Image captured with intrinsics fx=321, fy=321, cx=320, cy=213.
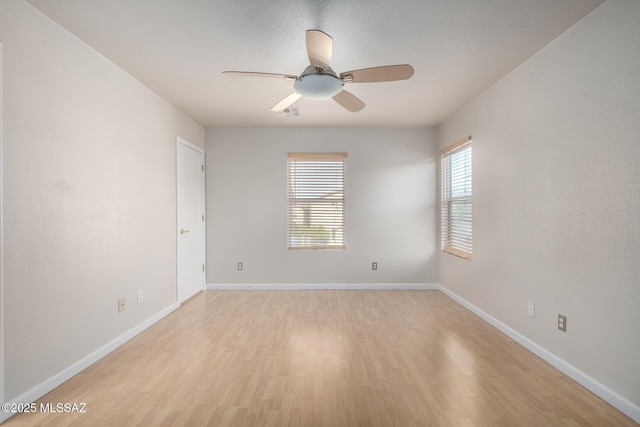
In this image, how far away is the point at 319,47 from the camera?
1.97 m

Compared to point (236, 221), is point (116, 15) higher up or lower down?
higher up

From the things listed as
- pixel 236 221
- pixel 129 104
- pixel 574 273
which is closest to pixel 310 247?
pixel 236 221

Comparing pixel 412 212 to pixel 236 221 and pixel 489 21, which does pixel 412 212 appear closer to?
pixel 236 221

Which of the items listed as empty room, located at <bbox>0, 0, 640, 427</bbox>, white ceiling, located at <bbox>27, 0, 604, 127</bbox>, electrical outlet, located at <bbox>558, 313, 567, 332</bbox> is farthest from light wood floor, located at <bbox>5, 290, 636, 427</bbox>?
white ceiling, located at <bbox>27, 0, 604, 127</bbox>

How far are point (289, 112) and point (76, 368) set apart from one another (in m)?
3.35

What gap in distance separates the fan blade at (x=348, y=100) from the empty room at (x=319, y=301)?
0.28 ft

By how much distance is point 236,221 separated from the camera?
4988mm

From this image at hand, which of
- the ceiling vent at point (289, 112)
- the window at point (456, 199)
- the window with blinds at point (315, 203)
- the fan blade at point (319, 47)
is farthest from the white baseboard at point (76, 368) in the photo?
the window at point (456, 199)

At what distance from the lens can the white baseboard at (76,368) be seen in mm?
1958

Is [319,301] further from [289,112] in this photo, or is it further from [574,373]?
[574,373]

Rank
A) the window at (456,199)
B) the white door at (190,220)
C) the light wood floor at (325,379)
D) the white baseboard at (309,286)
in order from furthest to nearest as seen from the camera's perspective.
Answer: the white baseboard at (309,286) → the white door at (190,220) → the window at (456,199) → the light wood floor at (325,379)

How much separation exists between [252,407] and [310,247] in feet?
10.3

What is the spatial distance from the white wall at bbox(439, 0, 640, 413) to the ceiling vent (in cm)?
222

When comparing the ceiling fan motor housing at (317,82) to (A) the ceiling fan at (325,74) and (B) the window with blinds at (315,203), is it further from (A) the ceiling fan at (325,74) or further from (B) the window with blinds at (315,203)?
(B) the window with blinds at (315,203)
